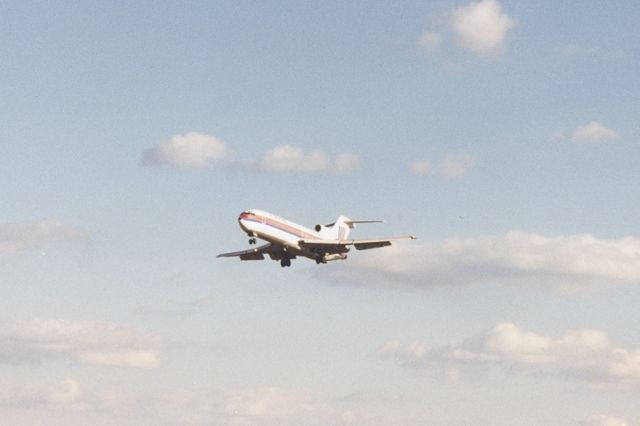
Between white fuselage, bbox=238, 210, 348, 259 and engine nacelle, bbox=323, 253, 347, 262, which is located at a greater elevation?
white fuselage, bbox=238, 210, 348, 259

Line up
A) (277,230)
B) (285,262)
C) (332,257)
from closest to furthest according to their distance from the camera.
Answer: (277,230)
(332,257)
(285,262)

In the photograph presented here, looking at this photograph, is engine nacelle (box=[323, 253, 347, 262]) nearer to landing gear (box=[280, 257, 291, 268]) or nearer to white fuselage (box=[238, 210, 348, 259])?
white fuselage (box=[238, 210, 348, 259])

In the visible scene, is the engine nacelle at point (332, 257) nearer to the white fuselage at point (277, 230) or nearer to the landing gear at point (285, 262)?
the white fuselage at point (277, 230)

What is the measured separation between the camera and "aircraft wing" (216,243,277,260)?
114625 millimetres

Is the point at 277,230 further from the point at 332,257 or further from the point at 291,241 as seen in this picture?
the point at 332,257

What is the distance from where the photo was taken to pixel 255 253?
4616 inches

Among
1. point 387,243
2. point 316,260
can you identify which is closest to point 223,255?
point 316,260

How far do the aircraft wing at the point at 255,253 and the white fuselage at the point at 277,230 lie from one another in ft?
7.99

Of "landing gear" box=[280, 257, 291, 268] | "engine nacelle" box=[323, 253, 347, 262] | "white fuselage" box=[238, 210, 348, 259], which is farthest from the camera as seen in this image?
"landing gear" box=[280, 257, 291, 268]

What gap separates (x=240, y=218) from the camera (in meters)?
103

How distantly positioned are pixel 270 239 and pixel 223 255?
16.7 m

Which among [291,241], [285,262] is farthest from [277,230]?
[285,262]

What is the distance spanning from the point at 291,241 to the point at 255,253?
9.45 m

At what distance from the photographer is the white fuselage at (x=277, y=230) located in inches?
4077
